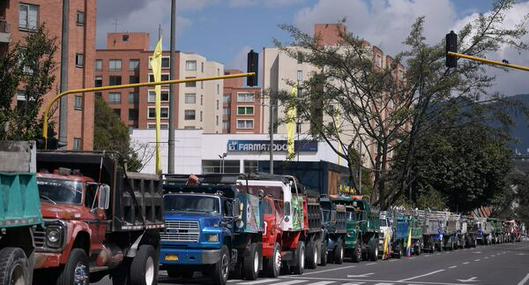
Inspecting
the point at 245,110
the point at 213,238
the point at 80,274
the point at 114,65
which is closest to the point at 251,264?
the point at 213,238

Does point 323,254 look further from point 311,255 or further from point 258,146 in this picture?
point 258,146

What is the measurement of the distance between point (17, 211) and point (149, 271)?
627 cm

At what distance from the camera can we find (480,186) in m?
80.8

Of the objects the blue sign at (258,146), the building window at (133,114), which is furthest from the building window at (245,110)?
the blue sign at (258,146)

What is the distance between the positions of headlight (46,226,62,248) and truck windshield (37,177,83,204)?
4.03ft

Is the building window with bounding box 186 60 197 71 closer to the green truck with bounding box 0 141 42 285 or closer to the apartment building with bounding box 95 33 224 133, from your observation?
the apartment building with bounding box 95 33 224 133

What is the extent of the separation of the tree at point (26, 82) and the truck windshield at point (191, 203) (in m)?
4.43

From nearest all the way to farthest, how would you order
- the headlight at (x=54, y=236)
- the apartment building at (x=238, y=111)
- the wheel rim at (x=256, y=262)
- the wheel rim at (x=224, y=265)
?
the headlight at (x=54, y=236) < the wheel rim at (x=224, y=265) < the wheel rim at (x=256, y=262) < the apartment building at (x=238, y=111)

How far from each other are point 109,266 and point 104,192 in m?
1.44

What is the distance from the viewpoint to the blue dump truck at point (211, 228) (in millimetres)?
20188

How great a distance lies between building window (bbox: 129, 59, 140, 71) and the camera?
111m

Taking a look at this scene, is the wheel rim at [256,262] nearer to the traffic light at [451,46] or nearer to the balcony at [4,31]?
the traffic light at [451,46]

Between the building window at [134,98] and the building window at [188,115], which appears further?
the building window at [188,115]

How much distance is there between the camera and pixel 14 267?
11.5 metres
